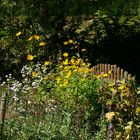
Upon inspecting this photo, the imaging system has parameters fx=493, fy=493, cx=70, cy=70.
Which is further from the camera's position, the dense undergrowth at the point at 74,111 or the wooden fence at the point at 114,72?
the wooden fence at the point at 114,72

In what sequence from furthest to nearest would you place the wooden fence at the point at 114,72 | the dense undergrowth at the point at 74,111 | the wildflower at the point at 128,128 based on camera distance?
the wooden fence at the point at 114,72 → the dense undergrowth at the point at 74,111 → the wildflower at the point at 128,128

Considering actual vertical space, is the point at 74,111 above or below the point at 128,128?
above

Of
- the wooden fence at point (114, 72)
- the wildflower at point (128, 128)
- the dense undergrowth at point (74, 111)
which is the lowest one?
the wildflower at point (128, 128)

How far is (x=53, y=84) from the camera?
9586mm

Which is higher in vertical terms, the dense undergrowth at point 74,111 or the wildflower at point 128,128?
the dense undergrowth at point 74,111

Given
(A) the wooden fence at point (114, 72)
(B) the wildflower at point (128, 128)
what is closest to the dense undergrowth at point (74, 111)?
(B) the wildflower at point (128, 128)

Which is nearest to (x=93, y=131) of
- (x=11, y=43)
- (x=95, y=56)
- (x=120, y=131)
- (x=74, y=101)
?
(x=74, y=101)

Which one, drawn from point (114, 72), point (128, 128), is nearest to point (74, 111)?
point (128, 128)

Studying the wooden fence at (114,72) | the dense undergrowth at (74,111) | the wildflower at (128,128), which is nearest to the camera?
the wildflower at (128,128)

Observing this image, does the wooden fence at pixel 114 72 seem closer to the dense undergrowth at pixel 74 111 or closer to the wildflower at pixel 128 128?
the dense undergrowth at pixel 74 111

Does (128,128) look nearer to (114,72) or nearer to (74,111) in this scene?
(74,111)

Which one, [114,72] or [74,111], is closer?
[74,111]

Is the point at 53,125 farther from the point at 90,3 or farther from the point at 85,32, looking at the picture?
the point at 90,3

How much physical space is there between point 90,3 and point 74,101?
20.4 meters
